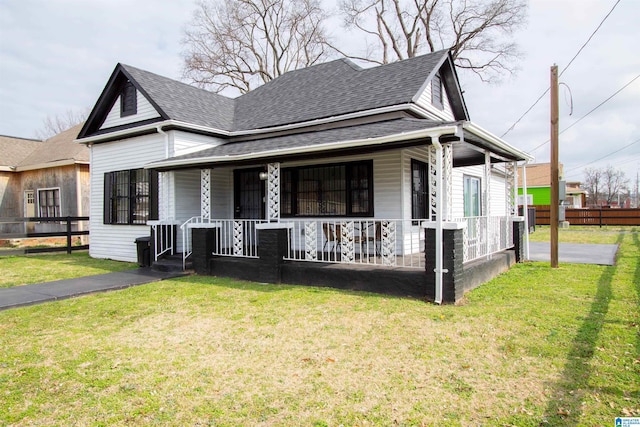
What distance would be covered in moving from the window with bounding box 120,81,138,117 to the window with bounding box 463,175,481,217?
11.2m

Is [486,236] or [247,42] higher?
[247,42]

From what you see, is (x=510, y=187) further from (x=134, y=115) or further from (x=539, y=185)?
(x=539, y=185)

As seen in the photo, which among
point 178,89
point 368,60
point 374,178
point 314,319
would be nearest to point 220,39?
point 368,60

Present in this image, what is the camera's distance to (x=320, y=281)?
7.71m

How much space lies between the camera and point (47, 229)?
18.3 meters

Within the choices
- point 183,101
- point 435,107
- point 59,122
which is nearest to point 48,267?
point 183,101

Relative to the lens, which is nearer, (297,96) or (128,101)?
(128,101)

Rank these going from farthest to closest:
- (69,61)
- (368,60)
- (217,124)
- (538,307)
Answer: (368,60) < (69,61) < (217,124) < (538,307)

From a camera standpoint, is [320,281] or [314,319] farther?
[320,281]

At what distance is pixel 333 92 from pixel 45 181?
1511cm

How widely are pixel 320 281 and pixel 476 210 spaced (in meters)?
9.98

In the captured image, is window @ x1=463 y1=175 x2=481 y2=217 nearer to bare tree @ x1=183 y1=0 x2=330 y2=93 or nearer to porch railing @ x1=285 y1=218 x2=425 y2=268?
porch railing @ x1=285 y1=218 x2=425 y2=268

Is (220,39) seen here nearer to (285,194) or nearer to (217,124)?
(217,124)

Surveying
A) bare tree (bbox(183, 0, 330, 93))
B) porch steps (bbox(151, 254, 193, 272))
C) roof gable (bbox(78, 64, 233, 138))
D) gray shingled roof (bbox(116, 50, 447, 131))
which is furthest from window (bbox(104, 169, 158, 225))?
bare tree (bbox(183, 0, 330, 93))
